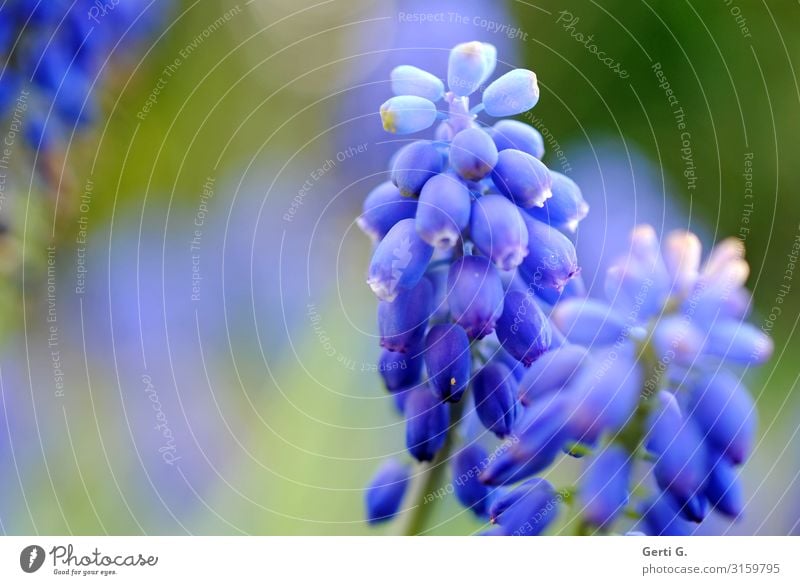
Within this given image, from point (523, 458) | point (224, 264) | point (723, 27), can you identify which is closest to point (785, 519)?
point (523, 458)

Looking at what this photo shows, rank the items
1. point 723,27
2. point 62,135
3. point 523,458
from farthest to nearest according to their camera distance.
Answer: point 723,27, point 62,135, point 523,458

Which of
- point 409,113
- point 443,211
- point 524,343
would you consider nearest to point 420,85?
point 409,113

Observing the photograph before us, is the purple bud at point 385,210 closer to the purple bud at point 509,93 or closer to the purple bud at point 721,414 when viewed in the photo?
the purple bud at point 509,93

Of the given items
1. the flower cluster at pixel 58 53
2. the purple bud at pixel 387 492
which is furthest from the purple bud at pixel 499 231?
the flower cluster at pixel 58 53

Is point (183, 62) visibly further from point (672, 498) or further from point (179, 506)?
point (672, 498)

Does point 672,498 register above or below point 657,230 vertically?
below

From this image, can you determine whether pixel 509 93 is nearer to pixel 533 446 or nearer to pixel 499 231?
pixel 499 231
